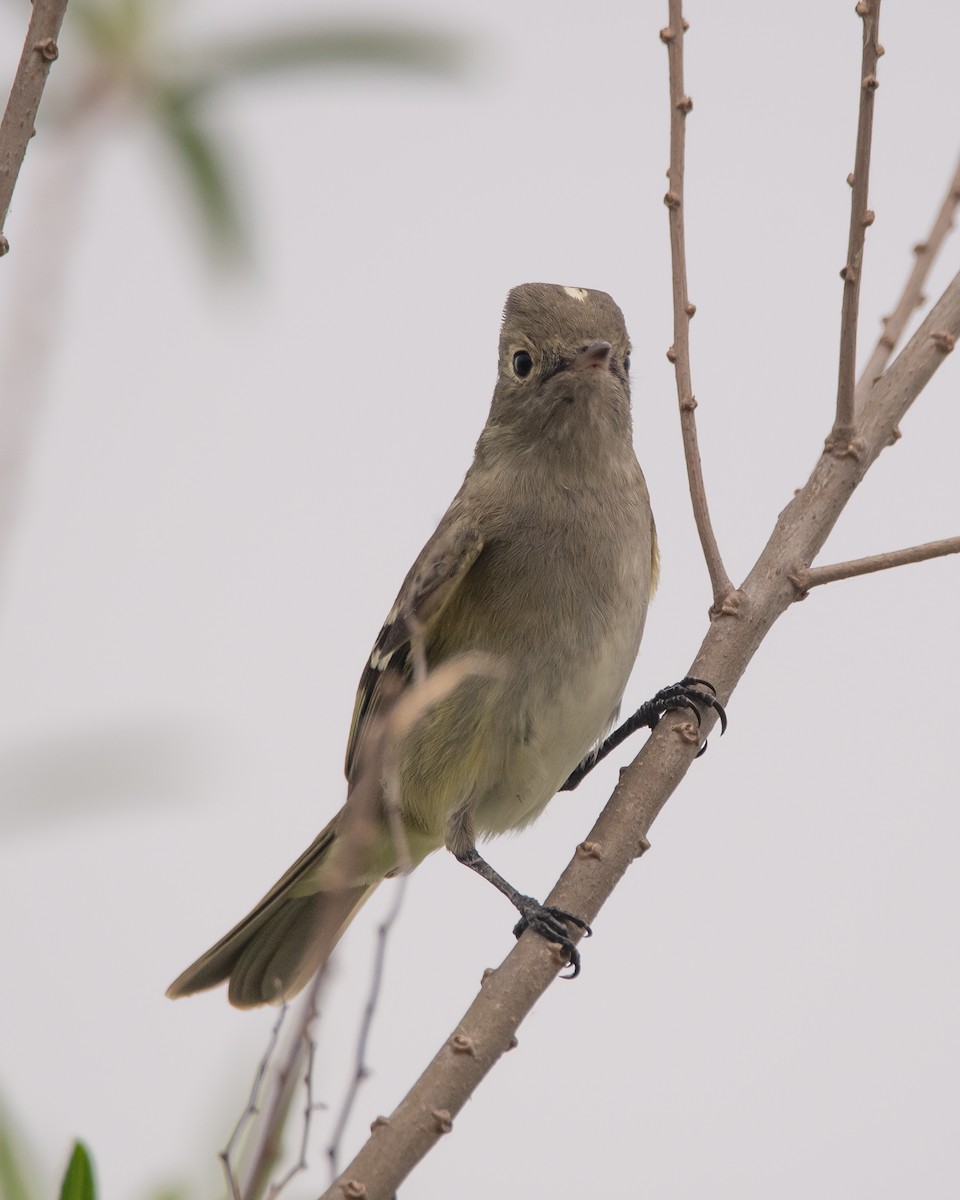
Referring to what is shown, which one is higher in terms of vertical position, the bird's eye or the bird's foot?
the bird's eye

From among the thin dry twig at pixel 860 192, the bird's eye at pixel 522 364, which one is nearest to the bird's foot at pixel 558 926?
the thin dry twig at pixel 860 192

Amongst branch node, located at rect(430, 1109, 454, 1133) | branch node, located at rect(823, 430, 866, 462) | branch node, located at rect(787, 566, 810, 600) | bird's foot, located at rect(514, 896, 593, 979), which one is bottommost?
branch node, located at rect(430, 1109, 454, 1133)

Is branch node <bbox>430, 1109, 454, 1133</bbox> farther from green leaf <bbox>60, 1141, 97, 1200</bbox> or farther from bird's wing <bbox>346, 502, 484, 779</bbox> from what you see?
bird's wing <bbox>346, 502, 484, 779</bbox>

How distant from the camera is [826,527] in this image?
336cm

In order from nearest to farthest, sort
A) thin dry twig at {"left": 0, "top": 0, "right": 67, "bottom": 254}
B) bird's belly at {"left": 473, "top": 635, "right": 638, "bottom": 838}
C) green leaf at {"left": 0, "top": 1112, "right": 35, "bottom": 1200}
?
1. thin dry twig at {"left": 0, "top": 0, "right": 67, "bottom": 254}
2. green leaf at {"left": 0, "top": 1112, "right": 35, "bottom": 1200}
3. bird's belly at {"left": 473, "top": 635, "right": 638, "bottom": 838}

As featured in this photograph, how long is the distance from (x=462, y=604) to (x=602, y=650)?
47 centimetres

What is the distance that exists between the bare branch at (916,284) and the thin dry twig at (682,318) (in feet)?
2.19

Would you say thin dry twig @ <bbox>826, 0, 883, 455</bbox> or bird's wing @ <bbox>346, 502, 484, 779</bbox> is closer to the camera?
thin dry twig @ <bbox>826, 0, 883, 455</bbox>

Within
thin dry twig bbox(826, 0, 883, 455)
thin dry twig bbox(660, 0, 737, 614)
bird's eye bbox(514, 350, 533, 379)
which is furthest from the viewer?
bird's eye bbox(514, 350, 533, 379)

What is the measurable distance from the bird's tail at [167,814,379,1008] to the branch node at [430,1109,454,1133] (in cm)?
209

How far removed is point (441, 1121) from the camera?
7.93ft

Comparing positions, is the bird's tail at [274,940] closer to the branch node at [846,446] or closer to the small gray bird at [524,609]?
the small gray bird at [524,609]

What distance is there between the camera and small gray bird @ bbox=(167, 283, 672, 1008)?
4281 millimetres

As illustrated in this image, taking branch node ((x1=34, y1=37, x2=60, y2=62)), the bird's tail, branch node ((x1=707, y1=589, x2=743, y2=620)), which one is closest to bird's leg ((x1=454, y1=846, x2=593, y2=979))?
the bird's tail
